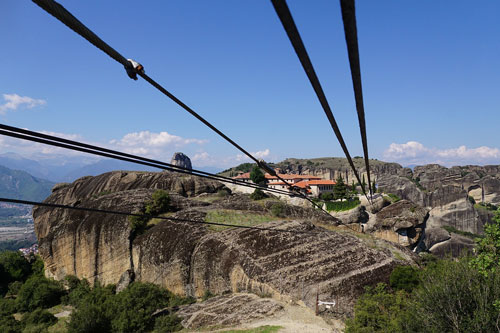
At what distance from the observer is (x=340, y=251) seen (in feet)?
91.4

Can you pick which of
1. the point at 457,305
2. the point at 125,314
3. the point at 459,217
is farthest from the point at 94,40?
the point at 459,217

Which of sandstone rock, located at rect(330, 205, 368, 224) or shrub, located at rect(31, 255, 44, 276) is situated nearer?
shrub, located at rect(31, 255, 44, 276)

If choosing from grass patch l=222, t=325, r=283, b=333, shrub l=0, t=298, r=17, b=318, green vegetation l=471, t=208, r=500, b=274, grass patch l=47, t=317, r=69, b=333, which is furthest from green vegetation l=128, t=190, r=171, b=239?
green vegetation l=471, t=208, r=500, b=274

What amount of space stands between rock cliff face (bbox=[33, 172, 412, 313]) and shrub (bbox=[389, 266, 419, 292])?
1.20m

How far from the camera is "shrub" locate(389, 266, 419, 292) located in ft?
75.9

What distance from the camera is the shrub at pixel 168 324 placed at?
22.3 metres

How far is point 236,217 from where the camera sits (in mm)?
39625

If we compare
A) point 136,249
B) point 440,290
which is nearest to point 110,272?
point 136,249

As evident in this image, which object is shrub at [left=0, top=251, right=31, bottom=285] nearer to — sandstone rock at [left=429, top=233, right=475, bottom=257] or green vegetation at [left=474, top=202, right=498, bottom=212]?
sandstone rock at [left=429, top=233, right=475, bottom=257]

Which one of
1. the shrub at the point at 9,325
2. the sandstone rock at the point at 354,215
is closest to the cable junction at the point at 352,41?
the shrub at the point at 9,325

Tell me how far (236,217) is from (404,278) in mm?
21863

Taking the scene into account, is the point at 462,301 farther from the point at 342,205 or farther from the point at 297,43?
the point at 342,205

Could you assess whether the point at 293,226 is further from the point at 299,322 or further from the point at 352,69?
the point at 352,69

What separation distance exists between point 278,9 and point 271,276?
86.9ft
